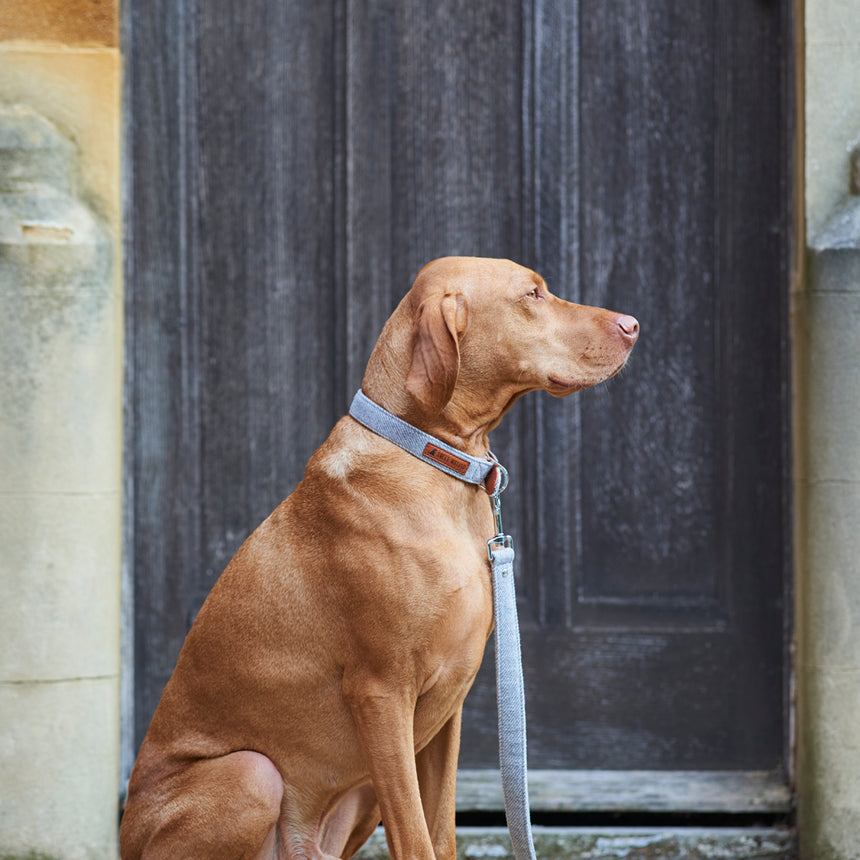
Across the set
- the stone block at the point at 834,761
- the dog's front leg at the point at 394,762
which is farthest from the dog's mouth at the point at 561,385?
the stone block at the point at 834,761

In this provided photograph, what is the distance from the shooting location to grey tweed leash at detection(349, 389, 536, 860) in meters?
1.78

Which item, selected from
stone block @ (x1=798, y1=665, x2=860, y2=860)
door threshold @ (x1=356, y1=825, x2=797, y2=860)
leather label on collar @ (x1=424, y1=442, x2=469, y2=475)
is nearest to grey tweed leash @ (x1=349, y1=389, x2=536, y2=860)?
leather label on collar @ (x1=424, y1=442, x2=469, y2=475)

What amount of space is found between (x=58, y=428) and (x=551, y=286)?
1.54 metres

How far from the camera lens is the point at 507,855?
288 centimetres

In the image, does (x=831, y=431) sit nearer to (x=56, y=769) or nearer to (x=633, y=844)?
(x=633, y=844)

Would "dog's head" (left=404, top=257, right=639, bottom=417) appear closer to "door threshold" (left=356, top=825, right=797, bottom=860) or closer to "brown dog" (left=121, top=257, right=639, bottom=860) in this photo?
"brown dog" (left=121, top=257, right=639, bottom=860)

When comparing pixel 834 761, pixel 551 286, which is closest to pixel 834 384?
pixel 551 286

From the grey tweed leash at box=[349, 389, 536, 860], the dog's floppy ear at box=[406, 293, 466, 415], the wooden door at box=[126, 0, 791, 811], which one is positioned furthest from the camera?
the wooden door at box=[126, 0, 791, 811]

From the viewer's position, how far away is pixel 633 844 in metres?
2.87

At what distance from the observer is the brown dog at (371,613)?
67.3 inches

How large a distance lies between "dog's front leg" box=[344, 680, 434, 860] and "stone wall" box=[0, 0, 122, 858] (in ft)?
4.15

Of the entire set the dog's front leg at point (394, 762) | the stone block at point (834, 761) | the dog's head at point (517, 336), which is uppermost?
the dog's head at point (517, 336)

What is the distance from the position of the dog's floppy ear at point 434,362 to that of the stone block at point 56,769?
1546mm

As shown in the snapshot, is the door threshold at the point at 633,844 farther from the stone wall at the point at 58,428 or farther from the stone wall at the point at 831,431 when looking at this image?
the stone wall at the point at 58,428
